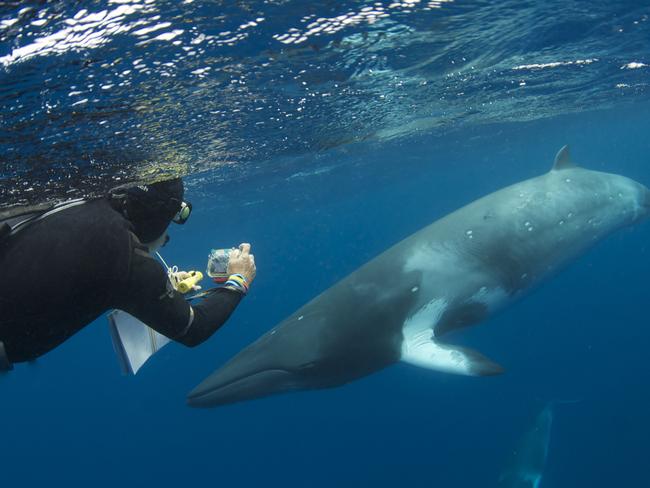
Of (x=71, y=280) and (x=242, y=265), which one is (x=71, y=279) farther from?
(x=242, y=265)

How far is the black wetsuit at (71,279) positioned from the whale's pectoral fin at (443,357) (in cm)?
644

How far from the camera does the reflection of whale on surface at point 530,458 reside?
40.8 ft

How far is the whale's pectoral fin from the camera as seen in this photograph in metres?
8.56

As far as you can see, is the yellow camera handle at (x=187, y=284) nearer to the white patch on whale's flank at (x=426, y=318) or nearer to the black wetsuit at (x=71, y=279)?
Result: the black wetsuit at (x=71, y=279)

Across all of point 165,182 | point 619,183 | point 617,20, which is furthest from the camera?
point 619,183

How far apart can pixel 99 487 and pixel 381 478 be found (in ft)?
66.4

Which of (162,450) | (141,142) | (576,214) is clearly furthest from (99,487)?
(576,214)

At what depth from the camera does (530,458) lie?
42.4ft

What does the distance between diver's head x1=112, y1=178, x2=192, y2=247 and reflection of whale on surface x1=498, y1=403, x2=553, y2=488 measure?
481 inches

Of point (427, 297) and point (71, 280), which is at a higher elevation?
point (71, 280)

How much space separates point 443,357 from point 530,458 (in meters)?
6.39

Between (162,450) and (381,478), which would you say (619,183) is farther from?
(162,450)

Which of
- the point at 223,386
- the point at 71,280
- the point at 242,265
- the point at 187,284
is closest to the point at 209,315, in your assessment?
the point at 187,284

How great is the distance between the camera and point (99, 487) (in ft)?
97.5
